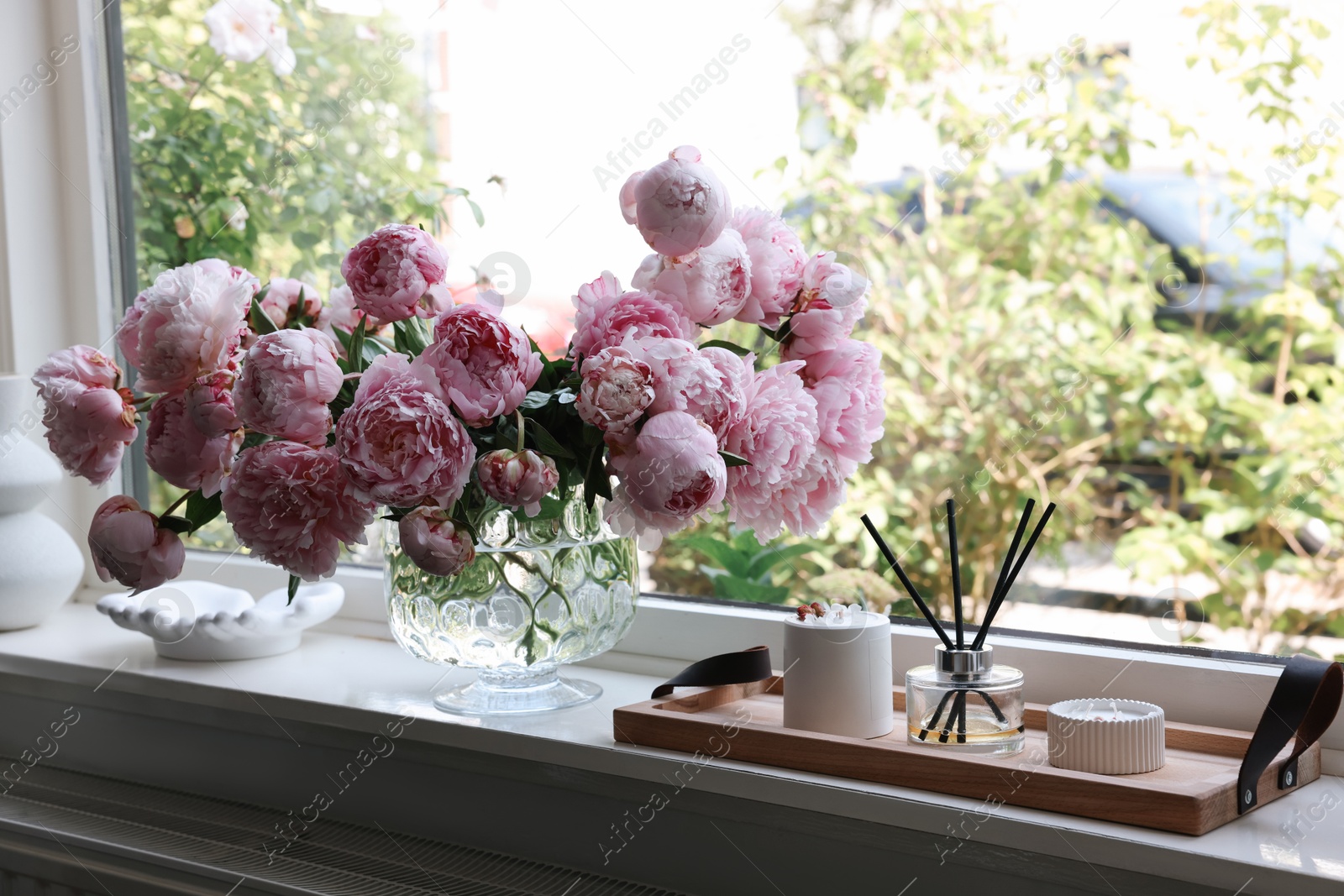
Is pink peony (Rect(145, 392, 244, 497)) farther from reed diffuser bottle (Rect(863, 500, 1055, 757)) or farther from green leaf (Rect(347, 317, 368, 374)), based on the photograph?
reed diffuser bottle (Rect(863, 500, 1055, 757))

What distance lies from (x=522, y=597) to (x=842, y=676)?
27 centimetres

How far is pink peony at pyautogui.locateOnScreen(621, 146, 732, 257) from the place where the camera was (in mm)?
755

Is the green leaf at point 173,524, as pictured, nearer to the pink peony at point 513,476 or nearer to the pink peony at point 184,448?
the pink peony at point 184,448

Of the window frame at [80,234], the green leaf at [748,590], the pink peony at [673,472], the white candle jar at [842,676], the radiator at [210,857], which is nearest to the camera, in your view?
the pink peony at [673,472]

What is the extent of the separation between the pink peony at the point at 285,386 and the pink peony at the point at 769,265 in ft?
0.92

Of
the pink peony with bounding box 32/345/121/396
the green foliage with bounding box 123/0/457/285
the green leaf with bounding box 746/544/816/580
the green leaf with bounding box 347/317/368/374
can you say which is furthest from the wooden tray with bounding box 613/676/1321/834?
the green foliage with bounding box 123/0/457/285

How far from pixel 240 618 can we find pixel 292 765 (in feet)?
0.58

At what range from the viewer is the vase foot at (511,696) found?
1.06m

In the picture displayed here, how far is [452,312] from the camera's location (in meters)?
0.75

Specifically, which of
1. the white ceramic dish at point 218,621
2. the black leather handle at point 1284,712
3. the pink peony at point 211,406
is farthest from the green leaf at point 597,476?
the white ceramic dish at point 218,621

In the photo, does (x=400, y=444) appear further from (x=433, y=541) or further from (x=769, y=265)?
(x=769, y=265)

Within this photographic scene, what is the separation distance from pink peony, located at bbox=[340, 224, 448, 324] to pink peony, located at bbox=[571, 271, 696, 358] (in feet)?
0.37

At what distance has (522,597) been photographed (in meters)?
0.99

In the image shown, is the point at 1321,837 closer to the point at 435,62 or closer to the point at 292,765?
the point at 292,765
